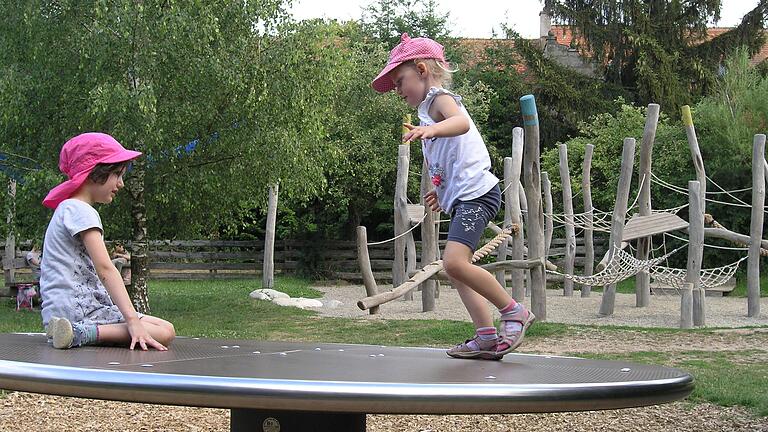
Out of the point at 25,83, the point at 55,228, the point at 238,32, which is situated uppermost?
the point at 238,32

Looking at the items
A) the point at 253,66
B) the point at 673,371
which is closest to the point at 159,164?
the point at 253,66

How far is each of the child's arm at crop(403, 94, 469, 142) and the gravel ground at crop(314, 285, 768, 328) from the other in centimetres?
858

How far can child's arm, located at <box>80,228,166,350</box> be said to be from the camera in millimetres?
3484

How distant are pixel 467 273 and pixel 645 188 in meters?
11.0

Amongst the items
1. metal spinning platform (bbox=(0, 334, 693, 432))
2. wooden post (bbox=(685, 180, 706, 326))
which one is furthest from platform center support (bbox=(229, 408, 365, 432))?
wooden post (bbox=(685, 180, 706, 326))

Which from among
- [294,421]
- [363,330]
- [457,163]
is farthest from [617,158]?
[294,421]

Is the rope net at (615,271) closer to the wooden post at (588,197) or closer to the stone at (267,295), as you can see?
the wooden post at (588,197)

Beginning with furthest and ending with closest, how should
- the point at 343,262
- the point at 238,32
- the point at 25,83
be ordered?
1. the point at 343,262
2. the point at 238,32
3. the point at 25,83

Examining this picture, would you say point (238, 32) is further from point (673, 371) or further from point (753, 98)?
point (753, 98)

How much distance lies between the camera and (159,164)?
11.1m

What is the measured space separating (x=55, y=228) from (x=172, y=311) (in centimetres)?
960

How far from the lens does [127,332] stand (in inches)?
145

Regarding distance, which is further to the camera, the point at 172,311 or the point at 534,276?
the point at 172,311

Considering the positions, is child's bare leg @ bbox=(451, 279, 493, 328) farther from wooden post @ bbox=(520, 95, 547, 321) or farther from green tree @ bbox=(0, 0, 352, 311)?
wooden post @ bbox=(520, 95, 547, 321)
